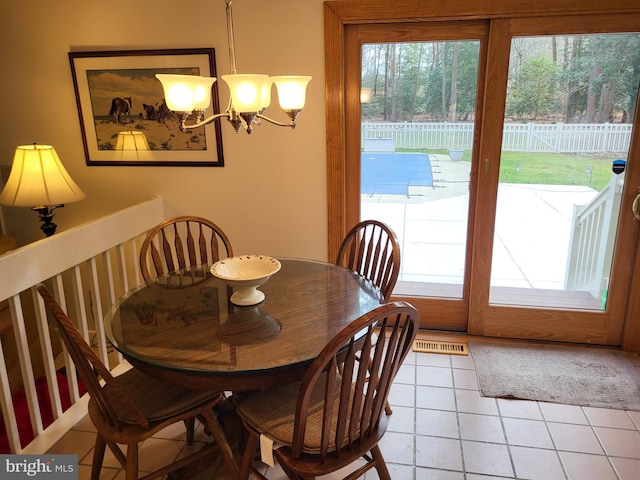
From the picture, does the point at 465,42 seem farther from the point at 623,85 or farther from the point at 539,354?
the point at 539,354

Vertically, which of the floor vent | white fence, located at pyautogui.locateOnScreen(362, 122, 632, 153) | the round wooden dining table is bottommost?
the floor vent

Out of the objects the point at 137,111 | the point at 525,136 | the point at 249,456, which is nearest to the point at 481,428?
the point at 249,456

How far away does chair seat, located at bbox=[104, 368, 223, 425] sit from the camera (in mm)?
1639

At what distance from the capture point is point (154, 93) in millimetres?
2916

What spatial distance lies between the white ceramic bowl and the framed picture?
3.89 feet

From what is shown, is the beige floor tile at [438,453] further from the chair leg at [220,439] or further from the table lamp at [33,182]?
the table lamp at [33,182]

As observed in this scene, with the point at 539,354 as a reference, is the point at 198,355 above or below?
above

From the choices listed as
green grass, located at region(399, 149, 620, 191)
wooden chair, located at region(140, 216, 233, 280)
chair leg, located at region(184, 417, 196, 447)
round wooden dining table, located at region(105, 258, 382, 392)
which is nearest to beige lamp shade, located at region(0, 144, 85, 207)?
wooden chair, located at region(140, 216, 233, 280)

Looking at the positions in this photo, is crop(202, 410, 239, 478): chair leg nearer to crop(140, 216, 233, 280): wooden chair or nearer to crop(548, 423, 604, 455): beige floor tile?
crop(140, 216, 233, 280): wooden chair

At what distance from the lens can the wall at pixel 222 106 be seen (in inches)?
108

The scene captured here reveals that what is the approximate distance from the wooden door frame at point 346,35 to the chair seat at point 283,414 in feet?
4.64

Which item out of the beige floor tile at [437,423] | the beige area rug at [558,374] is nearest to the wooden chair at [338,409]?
the beige floor tile at [437,423]

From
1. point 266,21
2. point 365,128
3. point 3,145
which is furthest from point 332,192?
point 3,145

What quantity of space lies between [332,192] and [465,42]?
1.16 meters
